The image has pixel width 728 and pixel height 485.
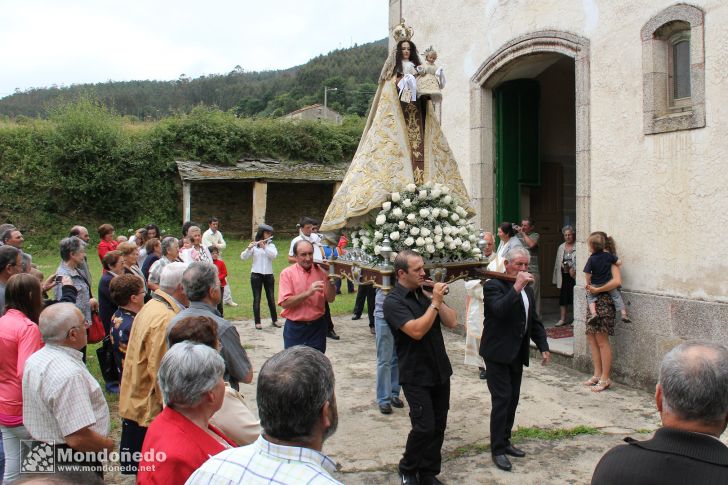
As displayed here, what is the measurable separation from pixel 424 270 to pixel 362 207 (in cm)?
80

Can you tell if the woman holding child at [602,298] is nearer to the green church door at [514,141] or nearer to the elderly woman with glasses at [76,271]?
the green church door at [514,141]

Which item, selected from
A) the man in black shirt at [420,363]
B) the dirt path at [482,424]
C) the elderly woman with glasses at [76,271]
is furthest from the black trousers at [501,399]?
the elderly woman with glasses at [76,271]

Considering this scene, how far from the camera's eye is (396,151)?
539cm

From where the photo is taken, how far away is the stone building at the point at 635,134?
646cm

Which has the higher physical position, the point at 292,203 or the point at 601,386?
the point at 292,203

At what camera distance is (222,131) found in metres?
25.0

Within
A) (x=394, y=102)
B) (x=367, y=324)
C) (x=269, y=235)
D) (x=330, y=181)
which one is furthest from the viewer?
(x=330, y=181)

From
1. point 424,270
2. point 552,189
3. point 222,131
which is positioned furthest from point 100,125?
point 424,270

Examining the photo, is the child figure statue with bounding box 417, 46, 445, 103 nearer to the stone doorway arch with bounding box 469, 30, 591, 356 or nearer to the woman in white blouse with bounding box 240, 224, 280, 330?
the stone doorway arch with bounding box 469, 30, 591, 356

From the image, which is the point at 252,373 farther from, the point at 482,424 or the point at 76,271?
the point at 76,271

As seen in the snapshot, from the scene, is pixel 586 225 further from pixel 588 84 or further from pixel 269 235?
pixel 269 235

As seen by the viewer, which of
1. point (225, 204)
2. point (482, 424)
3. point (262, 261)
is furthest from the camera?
point (225, 204)

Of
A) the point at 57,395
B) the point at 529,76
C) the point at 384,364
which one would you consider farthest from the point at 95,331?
the point at 529,76

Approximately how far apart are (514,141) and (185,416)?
864cm
